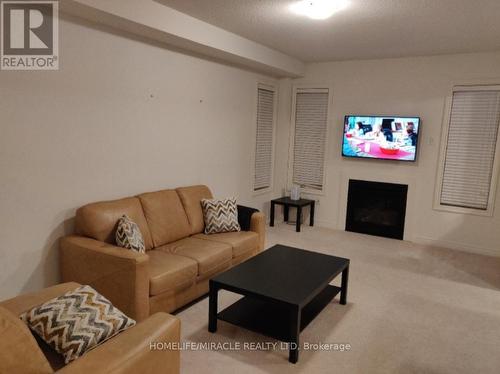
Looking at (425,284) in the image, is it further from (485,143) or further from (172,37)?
(172,37)

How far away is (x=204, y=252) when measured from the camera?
3422mm

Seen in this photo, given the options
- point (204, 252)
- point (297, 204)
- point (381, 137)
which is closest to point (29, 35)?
point (204, 252)

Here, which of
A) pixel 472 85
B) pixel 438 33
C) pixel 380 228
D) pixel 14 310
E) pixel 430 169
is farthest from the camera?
A: pixel 380 228

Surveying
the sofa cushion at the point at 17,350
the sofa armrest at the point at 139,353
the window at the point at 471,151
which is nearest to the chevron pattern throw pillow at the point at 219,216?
the sofa armrest at the point at 139,353

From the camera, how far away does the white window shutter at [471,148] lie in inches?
188

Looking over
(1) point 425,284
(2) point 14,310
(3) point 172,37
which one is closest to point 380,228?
(1) point 425,284

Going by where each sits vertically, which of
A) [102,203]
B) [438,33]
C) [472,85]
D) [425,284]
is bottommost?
[425,284]

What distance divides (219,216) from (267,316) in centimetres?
146

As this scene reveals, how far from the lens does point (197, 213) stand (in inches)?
162

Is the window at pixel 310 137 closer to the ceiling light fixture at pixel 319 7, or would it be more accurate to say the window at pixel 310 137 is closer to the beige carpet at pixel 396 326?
the beige carpet at pixel 396 326

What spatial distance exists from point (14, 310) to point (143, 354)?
888 mm

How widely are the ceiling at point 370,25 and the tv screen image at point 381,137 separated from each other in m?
0.89

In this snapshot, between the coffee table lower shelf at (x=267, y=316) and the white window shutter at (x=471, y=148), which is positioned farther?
the white window shutter at (x=471, y=148)

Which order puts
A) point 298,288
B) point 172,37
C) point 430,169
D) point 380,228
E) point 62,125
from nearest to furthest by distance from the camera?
point 298,288 → point 62,125 → point 172,37 → point 430,169 → point 380,228
